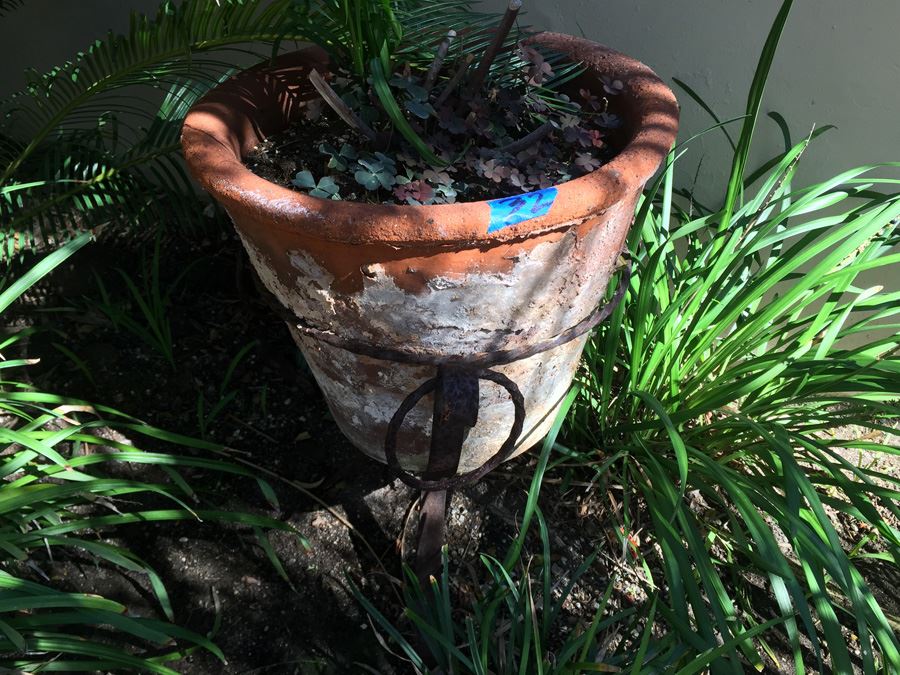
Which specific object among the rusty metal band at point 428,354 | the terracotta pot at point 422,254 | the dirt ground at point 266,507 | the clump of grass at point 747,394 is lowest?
the dirt ground at point 266,507

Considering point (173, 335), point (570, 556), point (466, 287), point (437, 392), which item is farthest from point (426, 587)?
point (173, 335)

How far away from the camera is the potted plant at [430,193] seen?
0.86 metres

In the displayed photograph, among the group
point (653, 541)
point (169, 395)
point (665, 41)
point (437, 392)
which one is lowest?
point (653, 541)

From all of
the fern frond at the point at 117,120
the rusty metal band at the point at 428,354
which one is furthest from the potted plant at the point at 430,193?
the fern frond at the point at 117,120

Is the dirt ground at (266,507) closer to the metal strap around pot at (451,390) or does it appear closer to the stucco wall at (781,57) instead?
the metal strap around pot at (451,390)

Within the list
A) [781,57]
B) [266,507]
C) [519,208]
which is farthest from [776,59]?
[266,507]

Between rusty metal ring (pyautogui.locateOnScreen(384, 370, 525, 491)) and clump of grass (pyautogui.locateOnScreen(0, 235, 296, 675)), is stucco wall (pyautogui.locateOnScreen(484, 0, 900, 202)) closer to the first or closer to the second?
rusty metal ring (pyautogui.locateOnScreen(384, 370, 525, 491))

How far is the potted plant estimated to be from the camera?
0.86 m

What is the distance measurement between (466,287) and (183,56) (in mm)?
880

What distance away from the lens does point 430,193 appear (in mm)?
926

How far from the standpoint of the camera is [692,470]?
4.16 ft

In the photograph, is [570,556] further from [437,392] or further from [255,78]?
[255,78]

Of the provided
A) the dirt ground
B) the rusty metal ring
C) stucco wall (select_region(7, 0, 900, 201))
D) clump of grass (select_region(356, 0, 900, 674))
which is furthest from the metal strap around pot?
stucco wall (select_region(7, 0, 900, 201))

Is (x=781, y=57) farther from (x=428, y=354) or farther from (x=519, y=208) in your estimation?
(x=428, y=354)
